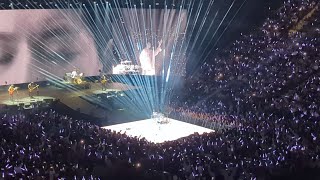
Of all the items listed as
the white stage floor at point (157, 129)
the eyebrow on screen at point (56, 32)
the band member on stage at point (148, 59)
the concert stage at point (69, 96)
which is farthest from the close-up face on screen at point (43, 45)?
the white stage floor at point (157, 129)

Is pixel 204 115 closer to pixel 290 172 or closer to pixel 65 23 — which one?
pixel 290 172

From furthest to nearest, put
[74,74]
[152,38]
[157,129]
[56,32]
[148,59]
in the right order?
[74,74]
[148,59]
[56,32]
[152,38]
[157,129]

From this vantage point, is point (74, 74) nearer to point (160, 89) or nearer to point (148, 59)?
point (148, 59)

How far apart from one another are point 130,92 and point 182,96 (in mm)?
4227

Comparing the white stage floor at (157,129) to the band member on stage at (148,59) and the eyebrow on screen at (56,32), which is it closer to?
the band member on stage at (148,59)

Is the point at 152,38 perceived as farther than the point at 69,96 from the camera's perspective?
Yes

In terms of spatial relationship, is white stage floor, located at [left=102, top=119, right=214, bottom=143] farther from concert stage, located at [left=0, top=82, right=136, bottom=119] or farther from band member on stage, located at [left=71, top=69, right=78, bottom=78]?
band member on stage, located at [left=71, top=69, right=78, bottom=78]

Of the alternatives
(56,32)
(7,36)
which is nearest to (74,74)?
(56,32)

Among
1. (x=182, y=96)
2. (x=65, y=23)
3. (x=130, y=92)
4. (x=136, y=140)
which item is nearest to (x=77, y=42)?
(x=65, y=23)

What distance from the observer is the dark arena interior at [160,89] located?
10.4 meters

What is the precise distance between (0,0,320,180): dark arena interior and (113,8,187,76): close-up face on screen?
0.24 ft

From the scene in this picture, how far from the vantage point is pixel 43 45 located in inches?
971

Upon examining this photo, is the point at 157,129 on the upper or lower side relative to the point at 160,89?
lower

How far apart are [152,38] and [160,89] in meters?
3.74
